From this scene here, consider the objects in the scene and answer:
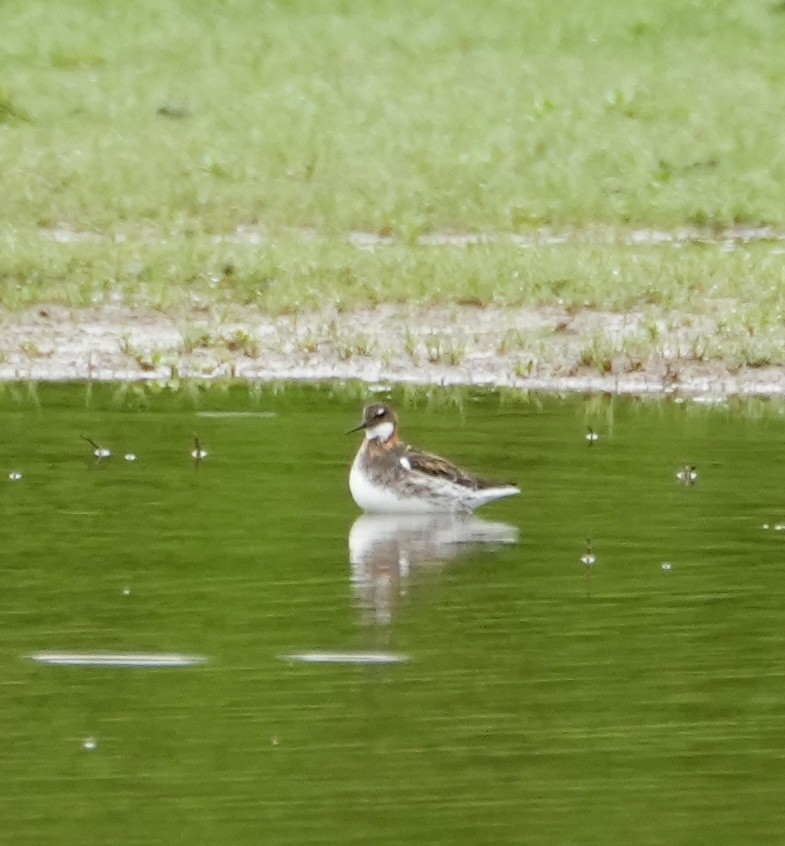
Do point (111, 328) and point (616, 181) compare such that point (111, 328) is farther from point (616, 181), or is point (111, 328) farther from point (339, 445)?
point (616, 181)

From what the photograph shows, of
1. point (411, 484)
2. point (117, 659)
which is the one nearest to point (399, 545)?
point (411, 484)

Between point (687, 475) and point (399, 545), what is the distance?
1630 millimetres

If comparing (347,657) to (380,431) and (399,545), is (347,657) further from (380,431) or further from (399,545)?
(380,431)

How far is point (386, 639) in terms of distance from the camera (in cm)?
862

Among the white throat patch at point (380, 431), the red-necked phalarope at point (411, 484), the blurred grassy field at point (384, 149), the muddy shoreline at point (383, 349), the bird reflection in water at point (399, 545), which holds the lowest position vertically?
the bird reflection in water at point (399, 545)

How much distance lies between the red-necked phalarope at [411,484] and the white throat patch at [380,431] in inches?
5.6

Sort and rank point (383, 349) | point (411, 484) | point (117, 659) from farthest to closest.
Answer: point (383, 349) < point (411, 484) < point (117, 659)

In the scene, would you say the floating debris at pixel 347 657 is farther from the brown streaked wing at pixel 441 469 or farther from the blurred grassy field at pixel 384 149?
the blurred grassy field at pixel 384 149

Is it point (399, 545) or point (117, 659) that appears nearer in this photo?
point (117, 659)

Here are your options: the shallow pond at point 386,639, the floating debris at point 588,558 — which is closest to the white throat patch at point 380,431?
the shallow pond at point 386,639

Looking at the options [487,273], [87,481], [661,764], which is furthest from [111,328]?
[661,764]

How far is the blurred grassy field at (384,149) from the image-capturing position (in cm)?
1889

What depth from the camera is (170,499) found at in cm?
1143

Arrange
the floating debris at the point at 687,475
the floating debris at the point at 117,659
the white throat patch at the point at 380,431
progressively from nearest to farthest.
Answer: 1. the floating debris at the point at 117,659
2. the floating debris at the point at 687,475
3. the white throat patch at the point at 380,431
